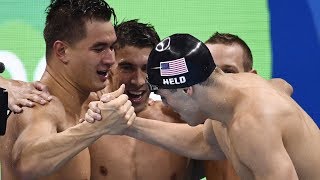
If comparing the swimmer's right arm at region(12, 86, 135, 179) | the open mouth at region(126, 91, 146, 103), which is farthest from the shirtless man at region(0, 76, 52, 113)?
the open mouth at region(126, 91, 146, 103)

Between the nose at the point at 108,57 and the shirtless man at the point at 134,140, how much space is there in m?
0.18

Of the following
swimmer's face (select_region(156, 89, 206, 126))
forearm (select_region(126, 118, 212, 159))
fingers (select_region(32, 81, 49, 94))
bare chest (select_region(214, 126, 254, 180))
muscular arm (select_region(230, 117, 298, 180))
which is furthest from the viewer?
forearm (select_region(126, 118, 212, 159))

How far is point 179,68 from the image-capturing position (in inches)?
90.2

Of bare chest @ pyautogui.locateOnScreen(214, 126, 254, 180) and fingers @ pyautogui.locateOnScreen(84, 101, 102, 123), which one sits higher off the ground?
fingers @ pyautogui.locateOnScreen(84, 101, 102, 123)

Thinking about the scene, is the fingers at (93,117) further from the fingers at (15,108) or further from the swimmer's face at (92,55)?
the swimmer's face at (92,55)

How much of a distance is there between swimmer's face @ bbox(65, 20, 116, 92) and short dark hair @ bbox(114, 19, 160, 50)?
207 mm

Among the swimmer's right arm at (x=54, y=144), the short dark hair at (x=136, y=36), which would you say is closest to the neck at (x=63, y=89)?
the swimmer's right arm at (x=54, y=144)

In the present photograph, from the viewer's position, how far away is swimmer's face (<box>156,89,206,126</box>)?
237 cm

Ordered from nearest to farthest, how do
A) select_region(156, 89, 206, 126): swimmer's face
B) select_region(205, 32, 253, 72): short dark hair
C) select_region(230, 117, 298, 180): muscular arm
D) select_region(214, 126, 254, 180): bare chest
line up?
1. select_region(230, 117, 298, 180): muscular arm
2. select_region(214, 126, 254, 180): bare chest
3. select_region(156, 89, 206, 126): swimmer's face
4. select_region(205, 32, 253, 72): short dark hair

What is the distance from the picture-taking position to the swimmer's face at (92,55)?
2617 mm

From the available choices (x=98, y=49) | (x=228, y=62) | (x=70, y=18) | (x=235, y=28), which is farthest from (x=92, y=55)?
(x=235, y=28)

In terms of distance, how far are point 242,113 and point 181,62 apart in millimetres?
270

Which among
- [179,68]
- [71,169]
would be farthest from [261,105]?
[71,169]

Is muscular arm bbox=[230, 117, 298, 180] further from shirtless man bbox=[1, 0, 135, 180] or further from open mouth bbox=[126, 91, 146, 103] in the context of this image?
open mouth bbox=[126, 91, 146, 103]
